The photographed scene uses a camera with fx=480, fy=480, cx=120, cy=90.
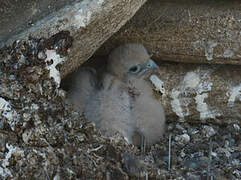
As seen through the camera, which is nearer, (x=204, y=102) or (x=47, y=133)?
(x=47, y=133)

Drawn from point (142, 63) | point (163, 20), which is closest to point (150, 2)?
point (163, 20)

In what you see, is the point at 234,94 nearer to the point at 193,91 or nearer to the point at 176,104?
the point at 193,91

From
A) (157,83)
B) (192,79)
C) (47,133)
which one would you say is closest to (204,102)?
(192,79)

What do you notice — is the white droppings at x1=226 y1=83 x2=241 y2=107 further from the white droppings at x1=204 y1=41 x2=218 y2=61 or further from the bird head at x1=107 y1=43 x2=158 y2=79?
the bird head at x1=107 y1=43 x2=158 y2=79

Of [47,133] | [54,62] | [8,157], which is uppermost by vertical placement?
[54,62]

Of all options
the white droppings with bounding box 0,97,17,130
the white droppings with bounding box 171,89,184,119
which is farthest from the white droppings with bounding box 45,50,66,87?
the white droppings with bounding box 171,89,184,119

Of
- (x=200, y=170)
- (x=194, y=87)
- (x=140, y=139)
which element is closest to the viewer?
(x=200, y=170)

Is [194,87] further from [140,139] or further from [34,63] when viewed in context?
[34,63]
